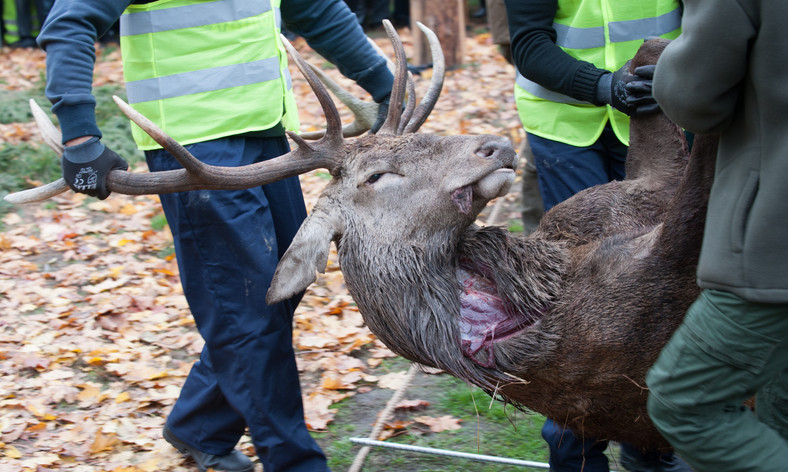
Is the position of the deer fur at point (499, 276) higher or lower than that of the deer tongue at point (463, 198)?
lower

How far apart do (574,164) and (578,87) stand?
0.38 metres

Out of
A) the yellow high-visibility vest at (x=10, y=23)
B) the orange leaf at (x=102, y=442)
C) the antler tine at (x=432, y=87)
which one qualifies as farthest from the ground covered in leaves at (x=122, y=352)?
the yellow high-visibility vest at (x=10, y=23)

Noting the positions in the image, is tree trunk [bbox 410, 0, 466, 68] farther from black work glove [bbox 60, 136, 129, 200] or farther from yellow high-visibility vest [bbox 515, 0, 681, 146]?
black work glove [bbox 60, 136, 129, 200]

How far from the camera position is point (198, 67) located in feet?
11.5

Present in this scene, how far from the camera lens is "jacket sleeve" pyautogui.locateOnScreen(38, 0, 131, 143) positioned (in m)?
3.05

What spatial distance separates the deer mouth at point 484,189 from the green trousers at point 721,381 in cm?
92

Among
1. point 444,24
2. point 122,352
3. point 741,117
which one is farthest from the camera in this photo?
point 444,24

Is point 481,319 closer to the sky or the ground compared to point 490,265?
closer to the ground

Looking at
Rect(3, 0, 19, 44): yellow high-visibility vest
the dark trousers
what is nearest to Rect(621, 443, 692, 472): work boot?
the dark trousers

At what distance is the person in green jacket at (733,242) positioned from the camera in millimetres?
2014

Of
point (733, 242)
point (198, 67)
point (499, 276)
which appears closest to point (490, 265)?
point (499, 276)

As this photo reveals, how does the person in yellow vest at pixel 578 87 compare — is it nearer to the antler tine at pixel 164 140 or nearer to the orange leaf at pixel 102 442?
the antler tine at pixel 164 140

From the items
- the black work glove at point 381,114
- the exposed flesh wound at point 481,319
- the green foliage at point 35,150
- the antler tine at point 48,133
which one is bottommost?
the green foliage at point 35,150

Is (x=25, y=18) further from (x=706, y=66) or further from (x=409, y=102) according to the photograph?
(x=706, y=66)
